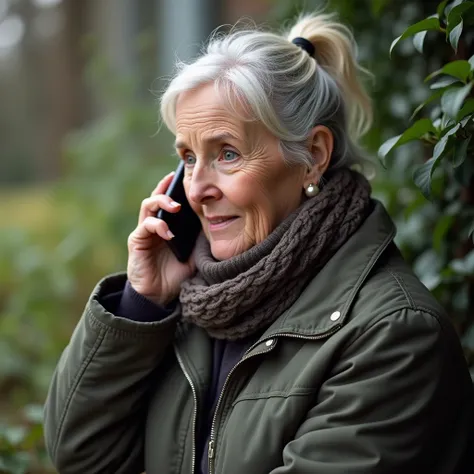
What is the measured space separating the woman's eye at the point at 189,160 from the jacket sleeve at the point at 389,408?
731 millimetres

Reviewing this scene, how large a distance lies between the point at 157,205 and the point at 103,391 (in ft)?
1.91

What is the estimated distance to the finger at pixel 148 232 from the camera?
240 cm

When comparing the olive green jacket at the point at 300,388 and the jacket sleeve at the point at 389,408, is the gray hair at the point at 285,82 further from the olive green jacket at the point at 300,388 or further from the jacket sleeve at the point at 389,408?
the jacket sleeve at the point at 389,408

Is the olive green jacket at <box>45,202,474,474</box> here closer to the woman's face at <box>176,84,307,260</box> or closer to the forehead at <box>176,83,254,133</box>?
the woman's face at <box>176,84,307,260</box>

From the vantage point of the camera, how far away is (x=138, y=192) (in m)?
4.85

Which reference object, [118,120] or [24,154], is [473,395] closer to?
[118,120]

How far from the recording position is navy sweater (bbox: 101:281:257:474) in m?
2.31

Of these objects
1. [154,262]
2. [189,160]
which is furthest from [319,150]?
[154,262]

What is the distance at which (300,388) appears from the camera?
203 centimetres

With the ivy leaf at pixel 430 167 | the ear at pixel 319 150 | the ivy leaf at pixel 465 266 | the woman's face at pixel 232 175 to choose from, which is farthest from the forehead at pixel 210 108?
the ivy leaf at pixel 465 266

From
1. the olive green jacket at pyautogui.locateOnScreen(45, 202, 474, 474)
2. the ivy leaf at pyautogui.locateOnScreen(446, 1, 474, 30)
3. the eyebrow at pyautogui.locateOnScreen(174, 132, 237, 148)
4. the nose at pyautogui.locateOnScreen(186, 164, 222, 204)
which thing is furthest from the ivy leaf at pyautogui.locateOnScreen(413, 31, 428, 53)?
the nose at pyautogui.locateOnScreen(186, 164, 222, 204)

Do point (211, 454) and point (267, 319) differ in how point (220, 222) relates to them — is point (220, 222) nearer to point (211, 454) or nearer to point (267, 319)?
point (267, 319)

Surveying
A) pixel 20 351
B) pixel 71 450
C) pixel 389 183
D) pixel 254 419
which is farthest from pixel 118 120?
pixel 254 419

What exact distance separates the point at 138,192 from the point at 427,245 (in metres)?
2.23
